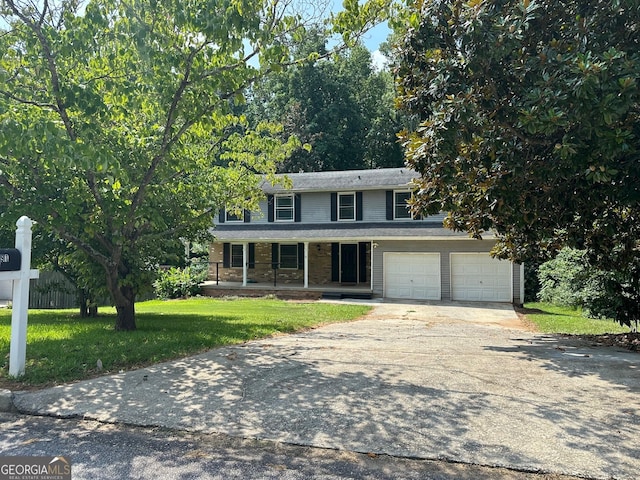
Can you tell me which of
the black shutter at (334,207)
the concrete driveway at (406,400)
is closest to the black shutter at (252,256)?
the black shutter at (334,207)

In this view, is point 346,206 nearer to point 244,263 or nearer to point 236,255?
point 244,263

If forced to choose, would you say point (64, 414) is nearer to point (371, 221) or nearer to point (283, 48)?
point (283, 48)

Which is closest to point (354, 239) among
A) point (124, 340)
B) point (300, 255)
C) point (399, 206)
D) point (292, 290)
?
point (399, 206)

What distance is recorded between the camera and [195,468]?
362cm

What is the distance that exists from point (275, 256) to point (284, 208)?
8.51 feet

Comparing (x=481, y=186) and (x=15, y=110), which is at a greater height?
(x=15, y=110)

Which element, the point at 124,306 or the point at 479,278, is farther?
the point at 479,278

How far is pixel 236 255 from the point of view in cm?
2477

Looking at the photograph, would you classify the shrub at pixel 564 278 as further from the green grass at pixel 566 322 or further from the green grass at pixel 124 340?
the green grass at pixel 124 340

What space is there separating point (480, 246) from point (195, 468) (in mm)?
17782

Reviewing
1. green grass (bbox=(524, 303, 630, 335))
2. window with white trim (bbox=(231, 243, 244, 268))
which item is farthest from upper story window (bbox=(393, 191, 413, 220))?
window with white trim (bbox=(231, 243, 244, 268))

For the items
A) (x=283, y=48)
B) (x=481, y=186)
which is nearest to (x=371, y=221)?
(x=481, y=186)

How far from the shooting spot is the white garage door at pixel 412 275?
20141 millimetres

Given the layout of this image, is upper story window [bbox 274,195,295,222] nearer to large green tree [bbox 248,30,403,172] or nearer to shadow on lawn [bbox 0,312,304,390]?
shadow on lawn [bbox 0,312,304,390]
